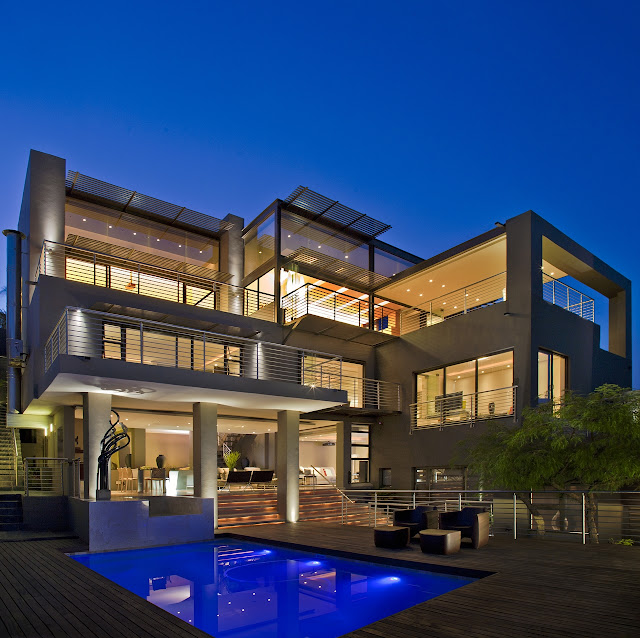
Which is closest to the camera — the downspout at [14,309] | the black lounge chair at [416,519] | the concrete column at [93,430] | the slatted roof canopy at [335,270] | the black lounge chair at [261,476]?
the black lounge chair at [416,519]

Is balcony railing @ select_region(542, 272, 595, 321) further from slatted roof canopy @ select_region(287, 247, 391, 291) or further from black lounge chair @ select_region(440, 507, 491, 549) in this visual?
black lounge chair @ select_region(440, 507, 491, 549)

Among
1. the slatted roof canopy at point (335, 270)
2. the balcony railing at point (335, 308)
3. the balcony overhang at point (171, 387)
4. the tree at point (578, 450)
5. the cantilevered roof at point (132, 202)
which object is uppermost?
the cantilevered roof at point (132, 202)

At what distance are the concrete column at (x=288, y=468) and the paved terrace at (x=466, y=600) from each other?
5458 millimetres

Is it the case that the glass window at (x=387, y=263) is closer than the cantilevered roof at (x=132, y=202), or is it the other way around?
the cantilevered roof at (x=132, y=202)

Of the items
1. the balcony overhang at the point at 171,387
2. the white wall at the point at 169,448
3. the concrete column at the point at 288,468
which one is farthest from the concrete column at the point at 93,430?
the white wall at the point at 169,448

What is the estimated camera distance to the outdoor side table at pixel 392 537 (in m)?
10.0

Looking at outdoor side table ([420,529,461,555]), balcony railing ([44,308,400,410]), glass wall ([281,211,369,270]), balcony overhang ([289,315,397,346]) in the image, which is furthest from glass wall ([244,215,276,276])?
outdoor side table ([420,529,461,555])

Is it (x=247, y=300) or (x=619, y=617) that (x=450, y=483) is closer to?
(x=247, y=300)

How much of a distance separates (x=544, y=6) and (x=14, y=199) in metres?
118

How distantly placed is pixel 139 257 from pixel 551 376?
1313cm

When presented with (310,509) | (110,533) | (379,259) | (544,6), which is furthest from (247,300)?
(544,6)

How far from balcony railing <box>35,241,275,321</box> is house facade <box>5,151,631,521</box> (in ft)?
0.23

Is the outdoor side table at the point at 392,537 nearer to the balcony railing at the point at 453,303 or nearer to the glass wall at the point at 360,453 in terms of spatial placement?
the glass wall at the point at 360,453

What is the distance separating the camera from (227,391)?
511 inches
